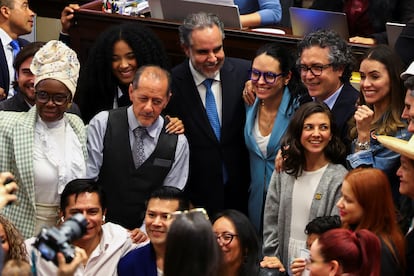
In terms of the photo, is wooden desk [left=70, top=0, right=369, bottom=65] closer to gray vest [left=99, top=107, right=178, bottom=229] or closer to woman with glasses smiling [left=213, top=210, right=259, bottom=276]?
gray vest [left=99, top=107, right=178, bottom=229]

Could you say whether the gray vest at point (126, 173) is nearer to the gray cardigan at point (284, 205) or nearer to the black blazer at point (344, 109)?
the gray cardigan at point (284, 205)

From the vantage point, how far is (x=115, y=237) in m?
4.32

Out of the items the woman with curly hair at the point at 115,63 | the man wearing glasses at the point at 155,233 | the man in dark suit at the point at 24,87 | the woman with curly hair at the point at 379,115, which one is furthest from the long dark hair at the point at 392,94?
the man in dark suit at the point at 24,87

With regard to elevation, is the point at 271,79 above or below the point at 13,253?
above

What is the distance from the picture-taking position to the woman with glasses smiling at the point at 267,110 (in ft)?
15.3

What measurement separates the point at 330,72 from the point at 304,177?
1.54 ft

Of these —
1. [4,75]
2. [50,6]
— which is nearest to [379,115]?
[4,75]

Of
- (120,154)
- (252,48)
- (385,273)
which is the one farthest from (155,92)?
(385,273)


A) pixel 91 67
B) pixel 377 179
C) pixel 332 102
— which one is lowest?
pixel 377 179

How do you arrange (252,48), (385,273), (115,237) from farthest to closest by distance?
(252,48) < (115,237) < (385,273)

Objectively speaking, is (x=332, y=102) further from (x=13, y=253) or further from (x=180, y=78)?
(x=13, y=253)

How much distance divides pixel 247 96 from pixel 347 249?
1.49 meters

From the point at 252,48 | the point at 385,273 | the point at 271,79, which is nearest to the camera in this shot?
the point at 385,273

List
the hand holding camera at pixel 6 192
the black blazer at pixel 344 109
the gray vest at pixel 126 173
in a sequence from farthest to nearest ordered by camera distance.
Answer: the gray vest at pixel 126 173 → the black blazer at pixel 344 109 → the hand holding camera at pixel 6 192
